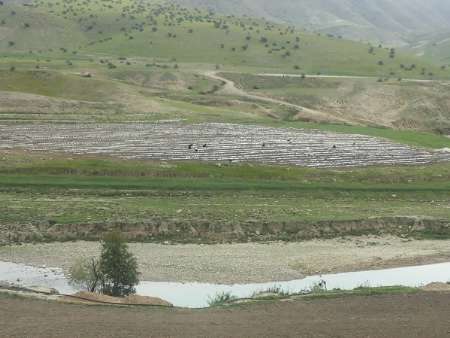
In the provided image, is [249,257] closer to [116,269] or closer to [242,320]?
[116,269]

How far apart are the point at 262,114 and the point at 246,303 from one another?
8654 centimetres

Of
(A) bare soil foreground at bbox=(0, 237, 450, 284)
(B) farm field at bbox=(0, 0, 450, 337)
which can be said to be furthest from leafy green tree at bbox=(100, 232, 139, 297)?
(A) bare soil foreground at bbox=(0, 237, 450, 284)

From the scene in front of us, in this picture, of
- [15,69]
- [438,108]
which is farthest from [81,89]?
[438,108]

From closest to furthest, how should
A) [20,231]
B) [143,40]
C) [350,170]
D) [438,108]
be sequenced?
[20,231]
[350,170]
[438,108]
[143,40]

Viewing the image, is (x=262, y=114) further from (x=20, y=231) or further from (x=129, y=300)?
(x=129, y=300)

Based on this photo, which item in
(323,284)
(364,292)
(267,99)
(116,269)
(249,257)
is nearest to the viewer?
(364,292)

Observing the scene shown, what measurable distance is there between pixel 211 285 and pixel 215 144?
44.0 meters

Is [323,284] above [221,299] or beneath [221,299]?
above

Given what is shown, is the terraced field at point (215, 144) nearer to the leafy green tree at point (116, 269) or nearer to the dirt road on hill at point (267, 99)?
the dirt road on hill at point (267, 99)

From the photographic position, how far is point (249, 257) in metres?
49.9

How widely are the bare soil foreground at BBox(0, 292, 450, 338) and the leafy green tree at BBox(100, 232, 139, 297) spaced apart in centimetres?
446

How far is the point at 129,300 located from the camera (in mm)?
37438

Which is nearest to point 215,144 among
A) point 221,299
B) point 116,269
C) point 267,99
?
point 116,269

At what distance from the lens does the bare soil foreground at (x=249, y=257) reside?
46.1 m
